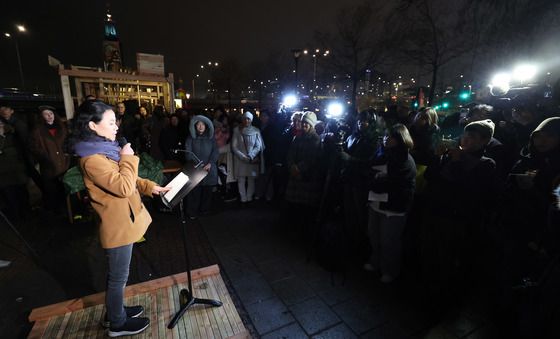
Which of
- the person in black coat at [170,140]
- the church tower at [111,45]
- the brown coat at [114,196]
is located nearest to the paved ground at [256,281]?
the brown coat at [114,196]

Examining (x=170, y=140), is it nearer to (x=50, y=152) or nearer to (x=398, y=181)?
(x=50, y=152)

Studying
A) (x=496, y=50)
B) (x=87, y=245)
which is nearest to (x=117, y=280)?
(x=87, y=245)

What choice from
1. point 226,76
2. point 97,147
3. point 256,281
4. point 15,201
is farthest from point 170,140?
A: point 226,76

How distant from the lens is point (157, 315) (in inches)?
112

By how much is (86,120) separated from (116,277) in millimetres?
1291

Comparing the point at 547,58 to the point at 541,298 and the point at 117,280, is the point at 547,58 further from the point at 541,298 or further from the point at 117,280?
the point at 117,280

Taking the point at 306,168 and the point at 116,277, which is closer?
the point at 116,277

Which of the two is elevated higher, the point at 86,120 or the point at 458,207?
the point at 86,120

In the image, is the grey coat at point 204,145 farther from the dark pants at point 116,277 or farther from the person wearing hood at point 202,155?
the dark pants at point 116,277

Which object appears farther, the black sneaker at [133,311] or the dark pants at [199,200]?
the dark pants at [199,200]

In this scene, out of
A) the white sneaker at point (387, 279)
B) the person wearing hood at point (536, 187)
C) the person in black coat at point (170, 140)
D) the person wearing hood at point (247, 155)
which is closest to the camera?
the person wearing hood at point (536, 187)

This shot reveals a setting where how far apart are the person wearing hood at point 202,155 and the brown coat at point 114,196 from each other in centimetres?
290

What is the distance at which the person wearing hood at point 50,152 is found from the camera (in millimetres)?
5074

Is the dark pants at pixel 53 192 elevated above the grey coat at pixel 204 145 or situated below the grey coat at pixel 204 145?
below
